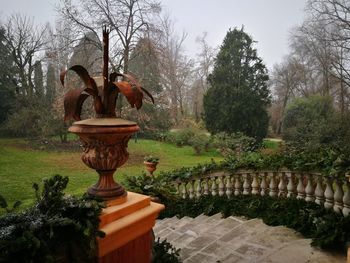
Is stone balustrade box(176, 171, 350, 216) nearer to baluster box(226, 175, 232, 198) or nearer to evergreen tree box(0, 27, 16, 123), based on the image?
baluster box(226, 175, 232, 198)

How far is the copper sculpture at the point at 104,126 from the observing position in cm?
117

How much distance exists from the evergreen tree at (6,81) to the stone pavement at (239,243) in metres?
18.5

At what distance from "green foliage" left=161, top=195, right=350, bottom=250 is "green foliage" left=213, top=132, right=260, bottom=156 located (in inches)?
312

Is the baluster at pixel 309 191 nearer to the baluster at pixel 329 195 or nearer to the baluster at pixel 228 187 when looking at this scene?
the baluster at pixel 329 195

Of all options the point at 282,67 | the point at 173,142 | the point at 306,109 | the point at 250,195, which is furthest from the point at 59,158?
the point at 282,67

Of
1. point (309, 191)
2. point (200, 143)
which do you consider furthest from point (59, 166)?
point (309, 191)

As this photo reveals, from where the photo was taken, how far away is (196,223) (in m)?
4.35

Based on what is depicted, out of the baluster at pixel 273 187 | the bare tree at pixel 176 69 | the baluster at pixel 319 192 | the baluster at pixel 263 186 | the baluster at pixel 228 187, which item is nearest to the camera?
the baluster at pixel 319 192

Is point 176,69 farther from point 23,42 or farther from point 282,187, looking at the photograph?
point 282,187

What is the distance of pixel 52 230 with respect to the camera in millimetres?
955

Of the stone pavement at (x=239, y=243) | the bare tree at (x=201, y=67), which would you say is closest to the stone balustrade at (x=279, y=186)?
the stone pavement at (x=239, y=243)

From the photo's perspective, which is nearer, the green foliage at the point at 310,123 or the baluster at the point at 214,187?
the baluster at the point at 214,187

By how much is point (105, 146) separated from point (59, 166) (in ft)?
33.1

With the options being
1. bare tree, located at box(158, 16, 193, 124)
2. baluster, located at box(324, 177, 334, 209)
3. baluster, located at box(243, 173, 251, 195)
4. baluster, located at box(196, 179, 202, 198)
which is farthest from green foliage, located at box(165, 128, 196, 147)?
baluster, located at box(324, 177, 334, 209)
